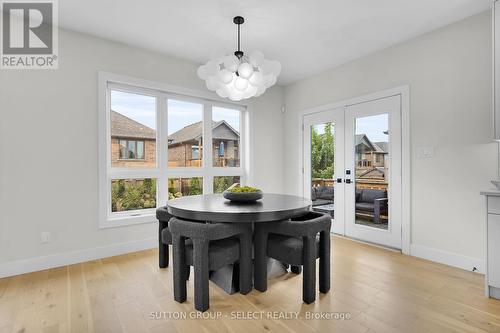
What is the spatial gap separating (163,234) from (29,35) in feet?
8.30

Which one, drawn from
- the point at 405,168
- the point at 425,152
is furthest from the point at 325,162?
the point at 425,152

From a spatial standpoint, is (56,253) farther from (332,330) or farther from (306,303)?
(332,330)

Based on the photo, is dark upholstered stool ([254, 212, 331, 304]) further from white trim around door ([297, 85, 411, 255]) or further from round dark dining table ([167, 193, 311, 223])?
white trim around door ([297, 85, 411, 255])

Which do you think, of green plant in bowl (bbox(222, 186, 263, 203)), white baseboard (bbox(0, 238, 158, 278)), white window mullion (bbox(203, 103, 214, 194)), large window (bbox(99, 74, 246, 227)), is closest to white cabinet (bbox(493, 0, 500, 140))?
green plant in bowl (bbox(222, 186, 263, 203))

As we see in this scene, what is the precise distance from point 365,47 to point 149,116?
9.88 feet

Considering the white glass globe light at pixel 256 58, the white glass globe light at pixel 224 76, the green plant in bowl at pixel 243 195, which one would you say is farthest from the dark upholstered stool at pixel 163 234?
the white glass globe light at pixel 256 58

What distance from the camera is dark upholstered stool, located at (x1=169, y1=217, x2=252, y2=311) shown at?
76.4 inches

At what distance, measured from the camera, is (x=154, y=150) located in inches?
144

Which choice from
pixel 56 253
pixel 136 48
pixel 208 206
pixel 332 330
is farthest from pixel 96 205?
pixel 332 330

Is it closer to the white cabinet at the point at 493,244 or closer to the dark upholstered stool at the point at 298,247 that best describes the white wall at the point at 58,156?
the dark upholstered stool at the point at 298,247

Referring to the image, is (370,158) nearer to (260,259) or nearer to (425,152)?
(425,152)

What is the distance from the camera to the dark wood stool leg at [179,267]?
2.07 metres

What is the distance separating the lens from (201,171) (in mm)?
4043

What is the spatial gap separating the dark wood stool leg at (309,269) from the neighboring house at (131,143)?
8.11 ft
